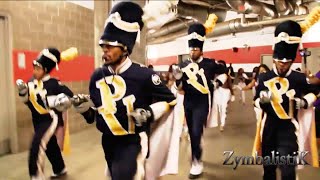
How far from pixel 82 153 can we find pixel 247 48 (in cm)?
456

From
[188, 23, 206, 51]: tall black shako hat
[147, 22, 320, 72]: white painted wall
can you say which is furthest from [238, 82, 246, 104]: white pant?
[188, 23, 206, 51]: tall black shako hat

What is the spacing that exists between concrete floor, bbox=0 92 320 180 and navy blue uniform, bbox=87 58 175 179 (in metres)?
0.67

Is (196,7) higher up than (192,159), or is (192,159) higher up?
(196,7)

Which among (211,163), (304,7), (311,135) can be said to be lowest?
(211,163)

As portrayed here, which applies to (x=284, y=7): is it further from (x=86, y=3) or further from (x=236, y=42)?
(x=86, y=3)

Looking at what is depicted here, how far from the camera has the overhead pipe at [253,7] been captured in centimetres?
505

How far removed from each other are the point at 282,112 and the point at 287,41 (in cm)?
51

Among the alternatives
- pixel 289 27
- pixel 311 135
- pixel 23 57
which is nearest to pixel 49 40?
pixel 23 57

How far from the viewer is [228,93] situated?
5.31 metres

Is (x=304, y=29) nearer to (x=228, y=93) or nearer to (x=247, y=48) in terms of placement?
(x=228, y=93)

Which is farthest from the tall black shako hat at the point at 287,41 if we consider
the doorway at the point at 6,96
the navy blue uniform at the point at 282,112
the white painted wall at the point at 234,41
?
the white painted wall at the point at 234,41

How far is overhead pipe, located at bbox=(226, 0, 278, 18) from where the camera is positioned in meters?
5.05

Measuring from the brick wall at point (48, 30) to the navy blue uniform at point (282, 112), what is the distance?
2.97 m

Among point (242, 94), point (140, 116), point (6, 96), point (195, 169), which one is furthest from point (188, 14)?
point (140, 116)
